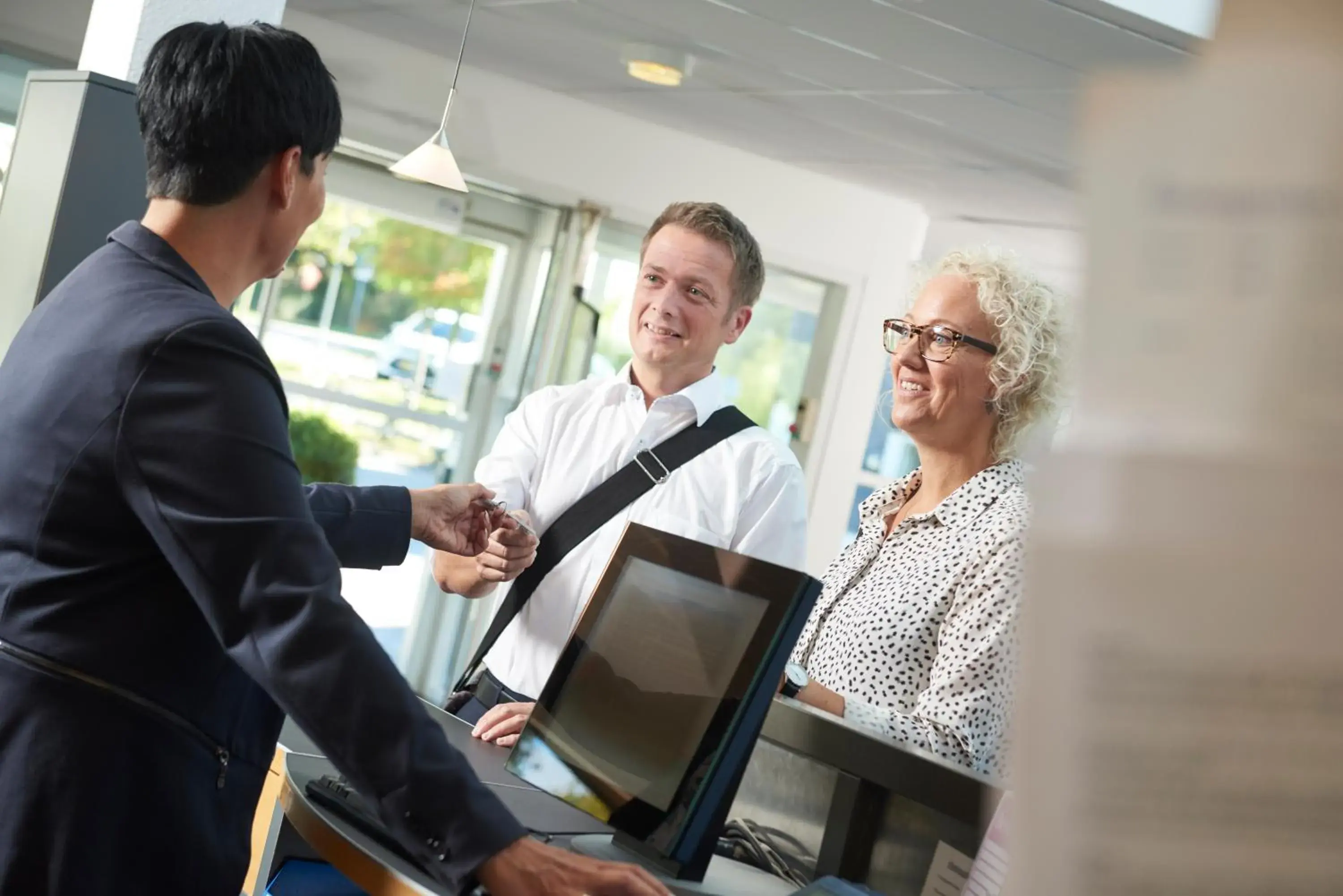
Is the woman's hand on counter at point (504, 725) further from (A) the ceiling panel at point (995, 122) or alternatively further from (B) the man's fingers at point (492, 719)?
(A) the ceiling panel at point (995, 122)

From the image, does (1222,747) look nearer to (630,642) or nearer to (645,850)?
(645,850)

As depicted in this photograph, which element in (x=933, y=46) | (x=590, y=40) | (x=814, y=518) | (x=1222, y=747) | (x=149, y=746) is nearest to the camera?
(x=1222, y=747)

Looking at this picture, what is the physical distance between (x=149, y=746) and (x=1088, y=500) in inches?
44.7

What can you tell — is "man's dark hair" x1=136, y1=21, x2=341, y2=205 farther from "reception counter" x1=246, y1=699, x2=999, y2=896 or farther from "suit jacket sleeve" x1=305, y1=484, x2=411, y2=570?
"reception counter" x1=246, y1=699, x2=999, y2=896

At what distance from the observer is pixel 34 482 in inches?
51.3

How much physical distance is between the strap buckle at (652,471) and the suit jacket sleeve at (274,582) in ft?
3.81

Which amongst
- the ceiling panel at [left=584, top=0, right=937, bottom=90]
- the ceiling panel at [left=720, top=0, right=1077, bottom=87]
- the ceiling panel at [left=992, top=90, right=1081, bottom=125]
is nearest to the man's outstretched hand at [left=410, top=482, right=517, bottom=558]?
the ceiling panel at [left=720, top=0, right=1077, bottom=87]

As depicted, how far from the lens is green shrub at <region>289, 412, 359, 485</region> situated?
6.43 meters

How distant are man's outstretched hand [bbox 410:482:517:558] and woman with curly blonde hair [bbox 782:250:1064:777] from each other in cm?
54

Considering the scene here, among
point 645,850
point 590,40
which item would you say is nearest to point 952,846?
point 645,850

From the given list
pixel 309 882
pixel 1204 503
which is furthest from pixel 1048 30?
pixel 1204 503

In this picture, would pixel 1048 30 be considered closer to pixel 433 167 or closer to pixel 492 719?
pixel 433 167

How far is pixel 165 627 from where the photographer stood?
1300 mm

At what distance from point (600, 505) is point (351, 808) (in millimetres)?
1034
